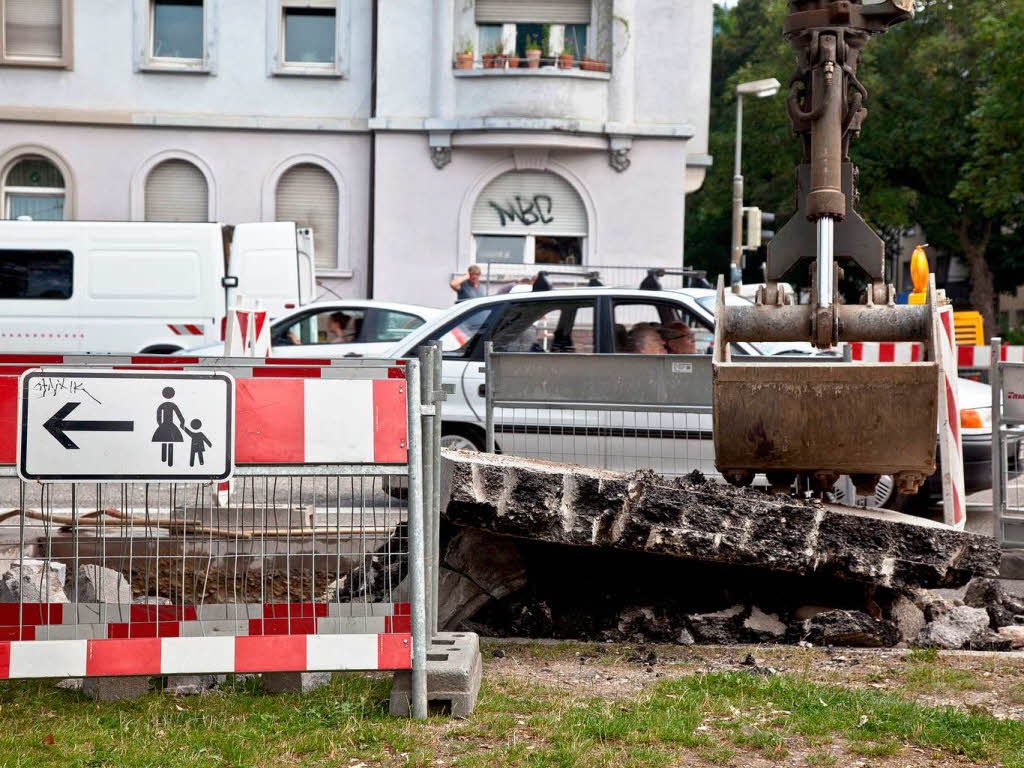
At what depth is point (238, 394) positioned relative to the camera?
4902 millimetres

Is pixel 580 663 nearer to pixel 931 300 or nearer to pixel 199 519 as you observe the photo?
pixel 199 519

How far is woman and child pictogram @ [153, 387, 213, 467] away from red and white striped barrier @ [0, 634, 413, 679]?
0.63 m

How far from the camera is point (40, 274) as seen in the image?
20.1 metres

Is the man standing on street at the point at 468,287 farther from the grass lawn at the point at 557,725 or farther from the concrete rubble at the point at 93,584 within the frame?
the grass lawn at the point at 557,725

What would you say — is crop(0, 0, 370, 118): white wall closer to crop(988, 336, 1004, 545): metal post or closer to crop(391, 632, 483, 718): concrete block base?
crop(988, 336, 1004, 545): metal post

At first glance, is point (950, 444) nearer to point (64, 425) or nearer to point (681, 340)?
point (681, 340)

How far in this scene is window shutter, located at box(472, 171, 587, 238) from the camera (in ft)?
92.1

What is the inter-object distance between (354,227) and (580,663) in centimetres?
2295

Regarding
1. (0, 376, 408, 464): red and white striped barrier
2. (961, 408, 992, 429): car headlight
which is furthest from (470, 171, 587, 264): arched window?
(0, 376, 408, 464): red and white striped barrier

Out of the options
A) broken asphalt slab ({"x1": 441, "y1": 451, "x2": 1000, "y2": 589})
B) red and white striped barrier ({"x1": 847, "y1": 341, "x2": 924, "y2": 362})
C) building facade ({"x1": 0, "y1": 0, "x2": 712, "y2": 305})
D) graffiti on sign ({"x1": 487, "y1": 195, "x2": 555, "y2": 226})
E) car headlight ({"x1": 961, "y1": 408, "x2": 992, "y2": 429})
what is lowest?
broken asphalt slab ({"x1": 441, "y1": 451, "x2": 1000, "y2": 589})

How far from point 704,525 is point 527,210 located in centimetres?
2213

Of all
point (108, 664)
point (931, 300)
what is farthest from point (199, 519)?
point (931, 300)

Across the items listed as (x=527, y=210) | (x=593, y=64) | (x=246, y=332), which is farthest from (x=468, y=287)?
(x=246, y=332)

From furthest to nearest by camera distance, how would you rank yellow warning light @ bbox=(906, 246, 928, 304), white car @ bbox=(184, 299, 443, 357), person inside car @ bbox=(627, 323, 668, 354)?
white car @ bbox=(184, 299, 443, 357), yellow warning light @ bbox=(906, 246, 928, 304), person inside car @ bbox=(627, 323, 668, 354)
